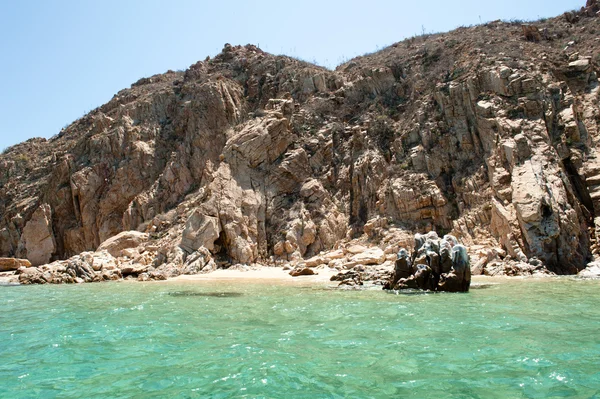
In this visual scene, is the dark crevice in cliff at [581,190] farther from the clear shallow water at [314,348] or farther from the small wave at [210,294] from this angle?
the small wave at [210,294]

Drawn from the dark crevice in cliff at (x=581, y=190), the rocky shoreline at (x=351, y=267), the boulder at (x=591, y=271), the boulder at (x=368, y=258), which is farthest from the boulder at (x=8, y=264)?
the dark crevice in cliff at (x=581, y=190)

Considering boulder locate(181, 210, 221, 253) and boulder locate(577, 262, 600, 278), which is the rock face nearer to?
boulder locate(577, 262, 600, 278)

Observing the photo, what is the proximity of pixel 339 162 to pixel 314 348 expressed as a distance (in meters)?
27.1

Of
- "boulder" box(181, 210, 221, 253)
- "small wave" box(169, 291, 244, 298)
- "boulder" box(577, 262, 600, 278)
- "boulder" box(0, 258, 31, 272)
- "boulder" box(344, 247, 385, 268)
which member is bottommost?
"boulder" box(577, 262, 600, 278)

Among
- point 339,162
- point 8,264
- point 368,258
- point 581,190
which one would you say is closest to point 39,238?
point 8,264

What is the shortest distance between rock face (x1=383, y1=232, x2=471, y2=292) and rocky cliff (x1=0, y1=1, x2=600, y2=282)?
6348mm

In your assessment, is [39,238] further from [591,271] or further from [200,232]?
[591,271]

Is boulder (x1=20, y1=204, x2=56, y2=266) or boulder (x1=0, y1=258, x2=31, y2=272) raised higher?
boulder (x1=20, y1=204, x2=56, y2=266)

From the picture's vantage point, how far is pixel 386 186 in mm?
29812

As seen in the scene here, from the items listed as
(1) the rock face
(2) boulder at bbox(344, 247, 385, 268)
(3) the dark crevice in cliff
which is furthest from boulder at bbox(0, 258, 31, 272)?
(3) the dark crevice in cliff

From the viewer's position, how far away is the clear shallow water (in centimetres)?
518

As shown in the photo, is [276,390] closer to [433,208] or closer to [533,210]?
[533,210]

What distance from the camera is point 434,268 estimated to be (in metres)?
14.7

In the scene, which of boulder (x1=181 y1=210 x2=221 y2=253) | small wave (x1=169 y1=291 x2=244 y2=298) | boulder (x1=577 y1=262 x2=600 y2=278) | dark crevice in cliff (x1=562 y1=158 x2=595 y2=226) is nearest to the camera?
small wave (x1=169 y1=291 x2=244 y2=298)
